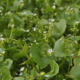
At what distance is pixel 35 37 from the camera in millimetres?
1154

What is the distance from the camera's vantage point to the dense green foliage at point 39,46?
799 millimetres

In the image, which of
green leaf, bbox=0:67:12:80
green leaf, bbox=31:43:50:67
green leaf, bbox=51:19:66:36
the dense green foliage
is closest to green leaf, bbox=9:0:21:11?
the dense green foliage

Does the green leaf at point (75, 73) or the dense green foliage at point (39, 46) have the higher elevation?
the dense green foliage at point (39, 46)

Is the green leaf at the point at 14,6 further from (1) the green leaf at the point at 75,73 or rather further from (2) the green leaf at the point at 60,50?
(1) the green leaf at the point at 75,73

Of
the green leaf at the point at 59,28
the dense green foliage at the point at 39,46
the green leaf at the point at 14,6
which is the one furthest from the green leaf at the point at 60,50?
the green leaf at the point at 14,6

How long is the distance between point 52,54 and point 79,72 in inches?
6.9

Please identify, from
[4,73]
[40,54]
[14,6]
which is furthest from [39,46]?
[14,6]

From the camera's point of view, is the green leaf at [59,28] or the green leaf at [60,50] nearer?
the green leaf at [60,50]

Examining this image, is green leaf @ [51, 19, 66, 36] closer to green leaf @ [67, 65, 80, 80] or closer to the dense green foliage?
the dense green foliage

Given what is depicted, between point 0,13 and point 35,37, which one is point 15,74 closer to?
point 35,37

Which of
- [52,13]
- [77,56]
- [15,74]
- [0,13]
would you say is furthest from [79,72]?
[0,13]

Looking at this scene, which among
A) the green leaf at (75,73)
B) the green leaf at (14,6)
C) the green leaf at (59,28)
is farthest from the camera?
the green leaf at (14,6)

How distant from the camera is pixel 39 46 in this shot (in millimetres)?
862

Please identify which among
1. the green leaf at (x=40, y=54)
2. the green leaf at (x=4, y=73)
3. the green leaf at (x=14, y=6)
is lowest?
the green leaf at (x=4, y=73)
